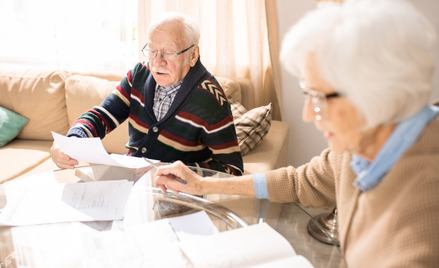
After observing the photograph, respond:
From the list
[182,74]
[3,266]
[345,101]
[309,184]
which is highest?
[345,101]

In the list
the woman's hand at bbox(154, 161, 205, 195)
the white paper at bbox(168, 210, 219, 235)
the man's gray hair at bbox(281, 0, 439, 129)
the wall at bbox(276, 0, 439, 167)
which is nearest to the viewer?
the man's gray hair at bbox(281, 0, 439, 129)

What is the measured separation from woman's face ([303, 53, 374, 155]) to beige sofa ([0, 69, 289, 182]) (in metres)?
1.41

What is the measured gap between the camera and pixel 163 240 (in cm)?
92

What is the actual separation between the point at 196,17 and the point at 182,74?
1.16m

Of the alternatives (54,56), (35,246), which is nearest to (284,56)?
(35,246)

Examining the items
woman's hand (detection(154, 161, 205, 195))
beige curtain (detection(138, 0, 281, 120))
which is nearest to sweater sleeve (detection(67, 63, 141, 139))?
woman's hand (detection(154, 161, 205, 195))

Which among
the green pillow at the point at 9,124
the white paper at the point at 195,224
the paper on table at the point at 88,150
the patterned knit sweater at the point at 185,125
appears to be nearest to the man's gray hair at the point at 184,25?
the patterned knit sweater at the point at 185,125

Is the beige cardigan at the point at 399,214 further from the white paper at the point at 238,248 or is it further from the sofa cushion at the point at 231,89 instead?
the sofa cushion at the point at 231,89

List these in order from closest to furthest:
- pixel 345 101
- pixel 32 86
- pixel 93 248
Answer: pixel 345 101
pixel 93 248
pixel 32 86

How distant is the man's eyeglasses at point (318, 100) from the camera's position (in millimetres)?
668


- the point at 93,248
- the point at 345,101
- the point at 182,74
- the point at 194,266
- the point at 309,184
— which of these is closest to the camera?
the point at 345,101

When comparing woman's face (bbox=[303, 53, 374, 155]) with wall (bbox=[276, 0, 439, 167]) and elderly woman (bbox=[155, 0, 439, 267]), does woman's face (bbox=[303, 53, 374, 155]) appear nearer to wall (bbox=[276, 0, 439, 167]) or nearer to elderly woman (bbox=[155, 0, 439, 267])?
elderly woman (bbox=[155, 0, 439, 267])

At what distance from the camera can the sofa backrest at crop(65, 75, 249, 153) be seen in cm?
219

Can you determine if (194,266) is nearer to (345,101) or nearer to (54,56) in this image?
(345,101)
